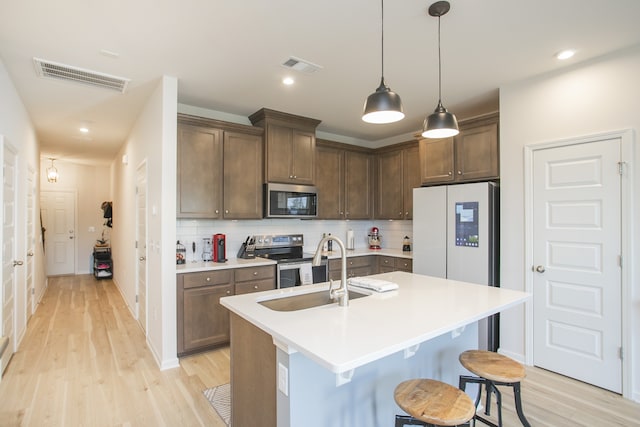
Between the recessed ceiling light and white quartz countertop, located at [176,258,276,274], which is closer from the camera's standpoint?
the recessed ceiling light

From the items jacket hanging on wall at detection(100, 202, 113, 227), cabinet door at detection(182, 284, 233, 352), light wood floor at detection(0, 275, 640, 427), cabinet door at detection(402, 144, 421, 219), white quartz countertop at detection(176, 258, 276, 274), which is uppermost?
cabinet door at detection(402, 144, 421, 219)

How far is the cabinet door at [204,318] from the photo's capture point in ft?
10.9

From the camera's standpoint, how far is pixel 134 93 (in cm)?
353

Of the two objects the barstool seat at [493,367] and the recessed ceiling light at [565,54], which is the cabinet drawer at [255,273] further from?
the recessed ceiling light at [565,54]

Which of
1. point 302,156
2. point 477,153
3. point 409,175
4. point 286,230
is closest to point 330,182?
point 302,156

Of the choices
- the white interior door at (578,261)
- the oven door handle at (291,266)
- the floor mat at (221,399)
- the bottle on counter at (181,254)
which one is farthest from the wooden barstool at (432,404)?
the bottle on counter at (181,254)

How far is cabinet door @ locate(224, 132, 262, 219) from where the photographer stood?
3912 mm

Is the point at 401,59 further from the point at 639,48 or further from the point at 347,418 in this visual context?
the point at 347,418

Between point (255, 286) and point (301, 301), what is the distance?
64.8 inches

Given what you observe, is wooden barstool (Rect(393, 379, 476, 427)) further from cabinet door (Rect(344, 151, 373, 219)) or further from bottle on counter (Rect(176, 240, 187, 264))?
cabinet door (Rect(344, 151, 373, 219))

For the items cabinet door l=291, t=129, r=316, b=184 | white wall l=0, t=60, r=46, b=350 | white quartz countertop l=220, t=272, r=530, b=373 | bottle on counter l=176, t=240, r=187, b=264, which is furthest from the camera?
cabinet door l=291, t=129, r=316, b=184

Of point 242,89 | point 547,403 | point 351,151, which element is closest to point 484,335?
point 547,403

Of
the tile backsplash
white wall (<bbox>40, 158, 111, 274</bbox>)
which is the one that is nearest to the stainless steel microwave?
the tile backsplash

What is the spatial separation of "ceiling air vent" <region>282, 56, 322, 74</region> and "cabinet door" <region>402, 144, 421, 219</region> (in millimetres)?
2312
